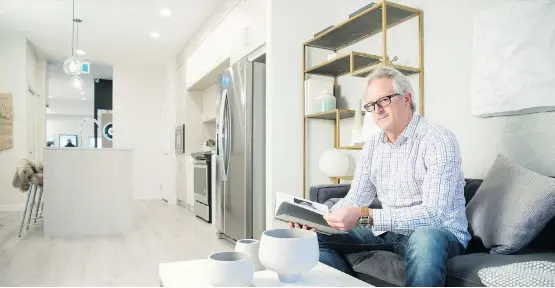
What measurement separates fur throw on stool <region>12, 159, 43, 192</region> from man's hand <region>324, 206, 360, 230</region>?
373 centimetres

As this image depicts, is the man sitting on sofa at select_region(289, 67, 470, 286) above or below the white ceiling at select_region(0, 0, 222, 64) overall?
below

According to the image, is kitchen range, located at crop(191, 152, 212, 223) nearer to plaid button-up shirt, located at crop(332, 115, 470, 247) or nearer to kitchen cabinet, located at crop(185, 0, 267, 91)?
kitchen cabinet, located at crop(185, 0, 267, 91)

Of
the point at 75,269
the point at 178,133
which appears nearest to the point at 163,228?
the point at 75,269

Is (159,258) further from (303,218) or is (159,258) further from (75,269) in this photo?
(303,218)

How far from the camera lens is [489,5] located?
6.89ft

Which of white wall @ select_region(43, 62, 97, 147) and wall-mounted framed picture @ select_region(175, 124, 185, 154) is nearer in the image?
wall-mounted framed picture @ select_region(175, 124, 185, 154)

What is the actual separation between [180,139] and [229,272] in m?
5.85

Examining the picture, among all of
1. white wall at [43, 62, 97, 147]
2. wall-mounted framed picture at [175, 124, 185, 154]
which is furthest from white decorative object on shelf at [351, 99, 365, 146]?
wall-mounted framed picture at [175, 124, 185, 154]

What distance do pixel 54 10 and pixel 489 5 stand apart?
16.3 feet

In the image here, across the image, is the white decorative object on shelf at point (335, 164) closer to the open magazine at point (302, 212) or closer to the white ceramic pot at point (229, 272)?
the open magazine at point (302, 212)

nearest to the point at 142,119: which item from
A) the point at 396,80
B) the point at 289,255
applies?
the point at 396,80

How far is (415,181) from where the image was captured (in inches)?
61.4

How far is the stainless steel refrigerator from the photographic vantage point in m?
3.35

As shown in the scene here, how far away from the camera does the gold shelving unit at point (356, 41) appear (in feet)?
8.06
